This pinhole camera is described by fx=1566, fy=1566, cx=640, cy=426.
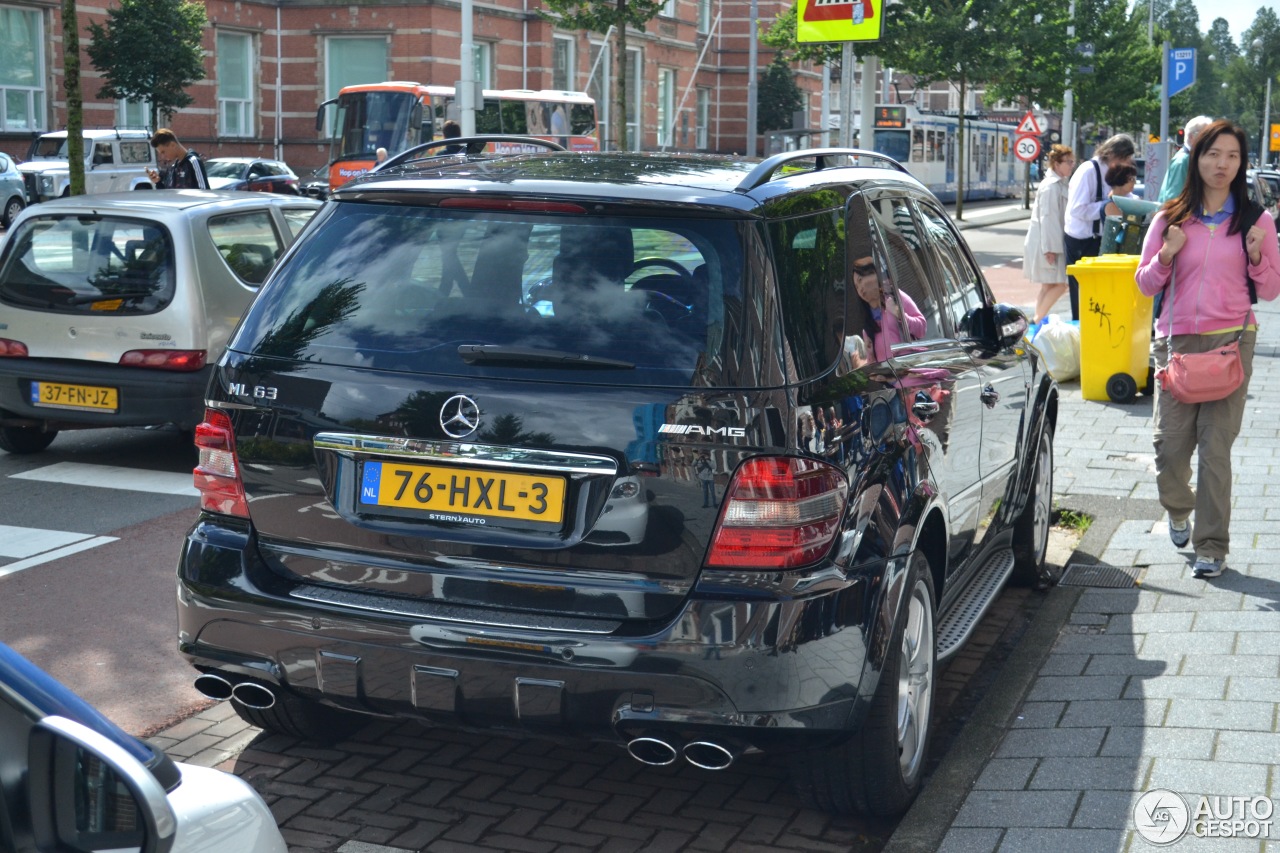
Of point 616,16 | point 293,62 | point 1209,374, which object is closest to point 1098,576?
point 1209,374

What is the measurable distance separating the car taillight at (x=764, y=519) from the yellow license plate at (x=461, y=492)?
38 centimetres

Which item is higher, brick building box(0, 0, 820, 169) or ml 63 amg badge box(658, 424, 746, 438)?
brick building box(0, 0, 820, 169)

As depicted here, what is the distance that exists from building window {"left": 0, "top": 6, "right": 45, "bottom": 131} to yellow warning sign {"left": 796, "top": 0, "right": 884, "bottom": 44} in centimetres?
3021

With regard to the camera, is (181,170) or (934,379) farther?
(181,170)

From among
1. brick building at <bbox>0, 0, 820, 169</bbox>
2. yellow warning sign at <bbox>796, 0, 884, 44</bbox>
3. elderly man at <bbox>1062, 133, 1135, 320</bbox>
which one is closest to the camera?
elderly man at <bbox>1062, 133, 1135, 320</bbox>

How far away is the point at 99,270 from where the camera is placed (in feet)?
28.4

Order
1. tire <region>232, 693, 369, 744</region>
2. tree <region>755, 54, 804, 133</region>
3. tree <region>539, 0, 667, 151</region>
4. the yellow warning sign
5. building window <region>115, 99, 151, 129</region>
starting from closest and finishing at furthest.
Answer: tire <region>232, 693, 369, 744</region>, the yellow warning sign, tree <region>539, 0, 667, 151</region>, building window <region>115, 99, 151, 129</region>, tree <region>755, 54, 804, 133</region>

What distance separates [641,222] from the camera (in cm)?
374

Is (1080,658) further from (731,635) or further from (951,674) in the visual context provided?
(731,635)

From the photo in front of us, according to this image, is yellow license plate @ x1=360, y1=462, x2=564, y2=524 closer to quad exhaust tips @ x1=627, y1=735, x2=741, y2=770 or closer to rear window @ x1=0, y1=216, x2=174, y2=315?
quad exhaust tips @ x1=627, y1=735, x2=741, y2=770

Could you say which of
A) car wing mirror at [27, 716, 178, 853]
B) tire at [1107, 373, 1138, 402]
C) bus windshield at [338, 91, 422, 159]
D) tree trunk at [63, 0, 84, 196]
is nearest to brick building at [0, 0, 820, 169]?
bus windshield at [338, 91, 422, 159]

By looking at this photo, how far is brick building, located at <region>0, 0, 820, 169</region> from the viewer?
39.0 metres

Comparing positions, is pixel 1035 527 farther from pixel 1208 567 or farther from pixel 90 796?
pixel 90 796

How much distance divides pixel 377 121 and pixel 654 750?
32.0 meters
